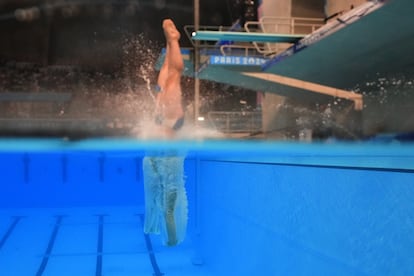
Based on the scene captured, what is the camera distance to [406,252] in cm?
180

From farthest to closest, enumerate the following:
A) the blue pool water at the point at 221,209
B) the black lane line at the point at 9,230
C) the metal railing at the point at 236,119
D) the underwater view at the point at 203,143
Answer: the metal railing at the point at 236,119
the black lane line at the point at 9,230
the underwater view at the point at 203,143
the blue pool water at the point at 221,209

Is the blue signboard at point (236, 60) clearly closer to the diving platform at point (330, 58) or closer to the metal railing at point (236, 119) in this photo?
the diving platform at point (330, 58)

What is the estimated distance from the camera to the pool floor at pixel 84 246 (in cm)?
669

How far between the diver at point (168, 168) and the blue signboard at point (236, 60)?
35.0 feet

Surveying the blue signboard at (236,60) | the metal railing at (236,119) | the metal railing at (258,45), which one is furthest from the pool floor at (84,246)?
the metal railing at (258,45)

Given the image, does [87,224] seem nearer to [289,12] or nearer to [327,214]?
[327,214]

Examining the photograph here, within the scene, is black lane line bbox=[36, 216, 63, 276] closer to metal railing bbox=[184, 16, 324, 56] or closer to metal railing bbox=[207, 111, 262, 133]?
metal railing bbox=[207, 111, 262, 133]

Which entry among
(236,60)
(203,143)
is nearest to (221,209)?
(203,143)

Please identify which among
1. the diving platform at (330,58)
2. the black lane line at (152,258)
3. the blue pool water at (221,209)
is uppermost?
the diving platform at (330,58)

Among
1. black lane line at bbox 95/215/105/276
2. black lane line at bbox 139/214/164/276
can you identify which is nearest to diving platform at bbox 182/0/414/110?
black lane line at bbox 139/214/164/276

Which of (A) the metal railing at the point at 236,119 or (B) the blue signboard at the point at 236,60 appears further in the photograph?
(B) the blue signboard at the point at 236,60

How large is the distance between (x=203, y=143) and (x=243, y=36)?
8.64 meters

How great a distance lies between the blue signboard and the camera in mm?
15680

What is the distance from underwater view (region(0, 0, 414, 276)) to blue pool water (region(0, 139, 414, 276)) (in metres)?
0.02
